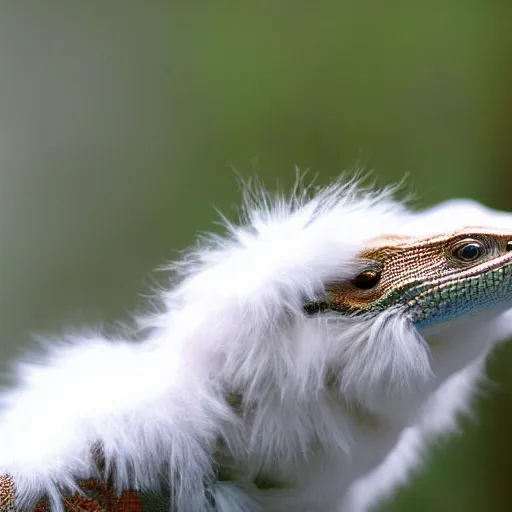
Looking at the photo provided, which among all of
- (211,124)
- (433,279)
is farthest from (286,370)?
(211,124)

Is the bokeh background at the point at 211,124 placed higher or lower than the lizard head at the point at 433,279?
higher

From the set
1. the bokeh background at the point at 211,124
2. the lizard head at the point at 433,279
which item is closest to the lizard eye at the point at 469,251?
the lizard head at the point at 433,279

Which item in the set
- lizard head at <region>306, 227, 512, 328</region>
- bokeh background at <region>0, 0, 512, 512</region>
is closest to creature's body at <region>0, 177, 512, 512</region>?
lizard head at <region>306, 227, 512, 328</region>

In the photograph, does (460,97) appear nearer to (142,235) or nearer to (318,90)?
(318,90)

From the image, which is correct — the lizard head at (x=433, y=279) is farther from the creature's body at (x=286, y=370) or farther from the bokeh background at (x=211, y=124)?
the bokeh background at (x=211, y=124)

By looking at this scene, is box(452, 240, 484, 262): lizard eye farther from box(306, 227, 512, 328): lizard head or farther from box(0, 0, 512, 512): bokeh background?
box(0, 0, 512, 512): bokeh background

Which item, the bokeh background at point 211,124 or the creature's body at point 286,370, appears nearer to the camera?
the creature's body at point 286,370
